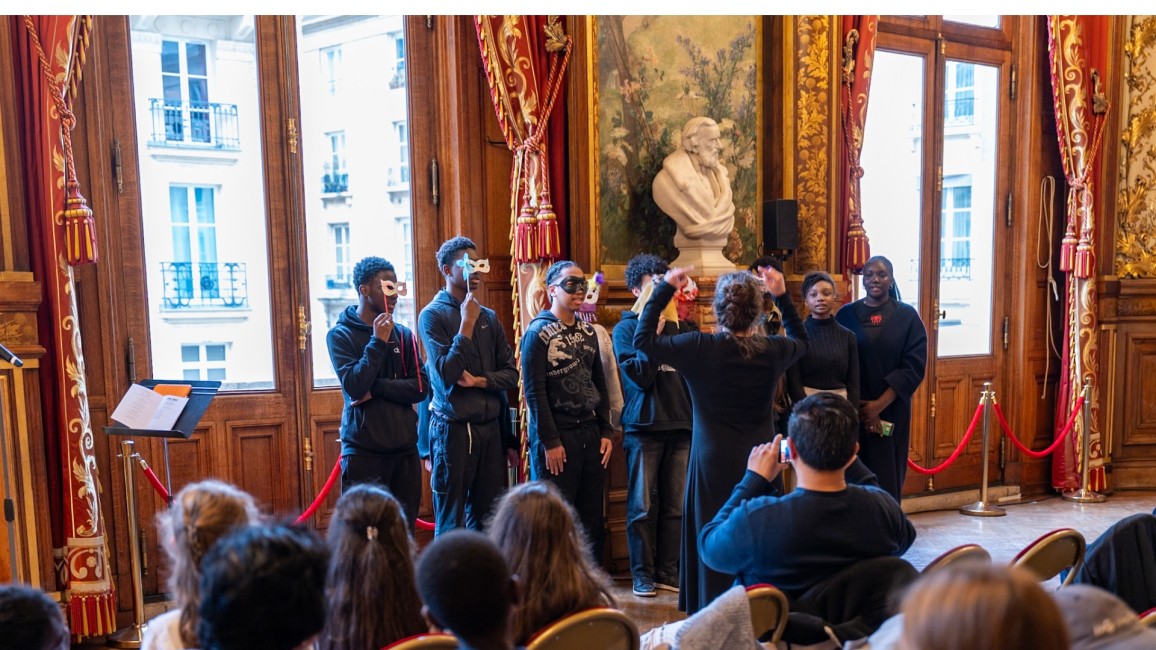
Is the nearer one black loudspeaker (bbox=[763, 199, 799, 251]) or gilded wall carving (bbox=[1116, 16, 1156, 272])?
black loudspeaker (bbox=[763, 199, 799, 251])

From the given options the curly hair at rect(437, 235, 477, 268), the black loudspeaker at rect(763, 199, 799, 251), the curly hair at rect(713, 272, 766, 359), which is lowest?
the curly hair at rect(713, 272, 766, 359)

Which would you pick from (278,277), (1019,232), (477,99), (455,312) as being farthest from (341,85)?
(1019,232)

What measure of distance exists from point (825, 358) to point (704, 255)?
2.63 ft

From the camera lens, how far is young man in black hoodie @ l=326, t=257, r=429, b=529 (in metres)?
3.49

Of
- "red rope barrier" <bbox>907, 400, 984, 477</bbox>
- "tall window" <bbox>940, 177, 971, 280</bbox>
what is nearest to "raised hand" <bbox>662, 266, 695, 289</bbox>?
"red rope barrier" <bbox>907, 400, 984, 477</bbox>

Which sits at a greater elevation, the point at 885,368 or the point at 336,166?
the point at 336,166

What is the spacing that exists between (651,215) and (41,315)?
2.79 m

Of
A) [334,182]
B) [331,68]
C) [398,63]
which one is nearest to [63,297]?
[334,182]

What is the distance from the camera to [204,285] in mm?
4137

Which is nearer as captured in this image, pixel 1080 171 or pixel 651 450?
pixel 651 450

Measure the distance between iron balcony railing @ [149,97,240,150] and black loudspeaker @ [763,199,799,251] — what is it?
2.67 m

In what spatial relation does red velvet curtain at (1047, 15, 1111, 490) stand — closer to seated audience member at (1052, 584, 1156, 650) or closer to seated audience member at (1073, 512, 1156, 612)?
seated audience member at (1073, 512, 1156, 612)

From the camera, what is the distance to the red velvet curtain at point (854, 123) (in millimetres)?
5027

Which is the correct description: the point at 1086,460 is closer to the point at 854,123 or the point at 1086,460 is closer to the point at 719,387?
the point at 854,123
